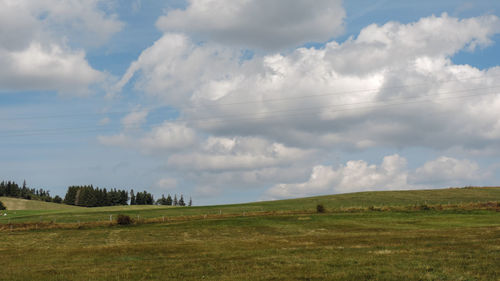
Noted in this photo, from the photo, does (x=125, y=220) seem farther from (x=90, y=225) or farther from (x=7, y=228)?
(x=7, y=228)

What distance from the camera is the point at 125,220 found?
7588cm

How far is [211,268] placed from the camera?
2356 centimetres

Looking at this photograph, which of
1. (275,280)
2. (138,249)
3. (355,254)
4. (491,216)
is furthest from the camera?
(491,216)

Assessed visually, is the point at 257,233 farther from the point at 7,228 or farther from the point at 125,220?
the point at 7,228

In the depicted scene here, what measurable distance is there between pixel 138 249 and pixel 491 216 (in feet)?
196

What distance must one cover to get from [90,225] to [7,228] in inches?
598

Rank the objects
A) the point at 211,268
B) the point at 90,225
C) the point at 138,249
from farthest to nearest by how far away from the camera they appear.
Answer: the point at 90,225
the point at 138,249
the point at 211,268

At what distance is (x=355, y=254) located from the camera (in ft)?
89.0

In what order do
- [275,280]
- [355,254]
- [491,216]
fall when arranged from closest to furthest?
[275,280]
[355,254]
[491,216]

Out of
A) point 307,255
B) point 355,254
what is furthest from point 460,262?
point 307,255

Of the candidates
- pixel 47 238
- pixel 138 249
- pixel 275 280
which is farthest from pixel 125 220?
pixel 275 280

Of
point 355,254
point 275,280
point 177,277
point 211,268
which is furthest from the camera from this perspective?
point 355,254

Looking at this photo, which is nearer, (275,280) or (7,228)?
(275,280)

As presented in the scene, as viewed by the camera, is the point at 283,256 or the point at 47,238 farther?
the point at 47,238
